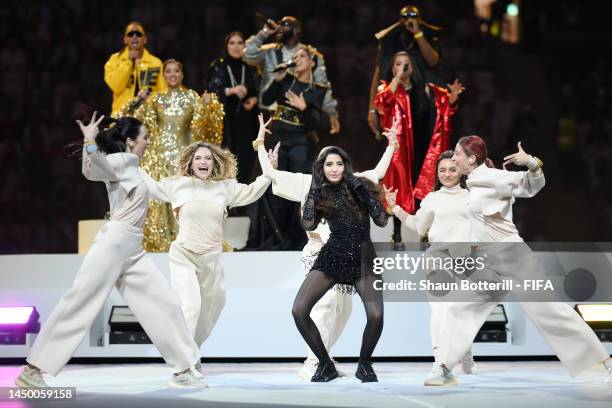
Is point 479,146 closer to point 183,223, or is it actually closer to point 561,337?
point 561,337

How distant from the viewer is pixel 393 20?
9.94m

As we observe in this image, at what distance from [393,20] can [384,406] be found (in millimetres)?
5801

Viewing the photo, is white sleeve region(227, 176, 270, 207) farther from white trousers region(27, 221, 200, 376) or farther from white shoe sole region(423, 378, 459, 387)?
white shoe sole region(423, 378, 459, 387)

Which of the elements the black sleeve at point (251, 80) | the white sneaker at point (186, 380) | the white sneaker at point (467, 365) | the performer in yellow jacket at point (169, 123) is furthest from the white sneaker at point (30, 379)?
the black sleeve at point (251, 80)

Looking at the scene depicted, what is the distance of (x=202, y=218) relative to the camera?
6.20 meters

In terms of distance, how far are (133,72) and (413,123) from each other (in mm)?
2023

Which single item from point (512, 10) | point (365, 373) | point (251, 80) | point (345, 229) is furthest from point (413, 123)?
point (512, 10)

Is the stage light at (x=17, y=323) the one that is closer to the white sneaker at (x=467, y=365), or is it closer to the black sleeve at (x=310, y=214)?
the black sleeve at (x=310, y=214)

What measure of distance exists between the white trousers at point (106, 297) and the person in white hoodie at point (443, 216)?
1.39 m

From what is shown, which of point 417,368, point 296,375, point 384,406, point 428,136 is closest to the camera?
point 384,406

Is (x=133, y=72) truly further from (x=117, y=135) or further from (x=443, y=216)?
(x=443, y=216)

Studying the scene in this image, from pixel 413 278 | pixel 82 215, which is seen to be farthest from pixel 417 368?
pixel 82 215

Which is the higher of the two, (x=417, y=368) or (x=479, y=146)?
(x=479, y=146)

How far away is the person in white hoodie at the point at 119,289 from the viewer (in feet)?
17.1
